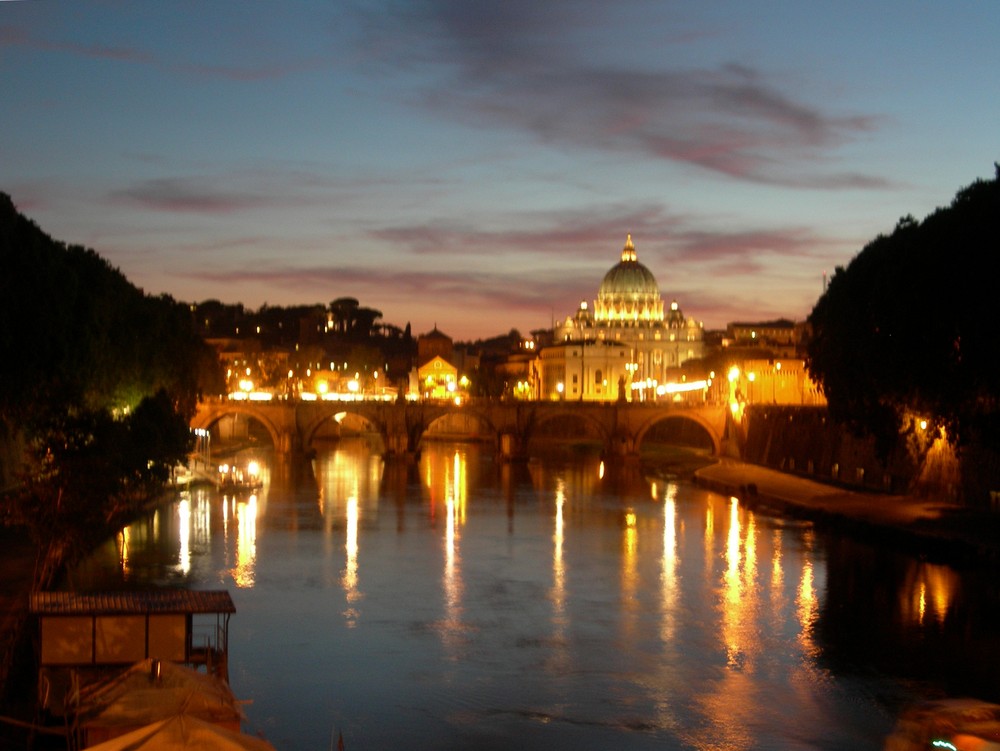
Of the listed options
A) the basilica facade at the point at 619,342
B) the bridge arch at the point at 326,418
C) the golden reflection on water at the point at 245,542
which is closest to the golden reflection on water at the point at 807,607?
the golden reflection on water at the point at 245,542

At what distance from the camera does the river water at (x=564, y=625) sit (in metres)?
23.0

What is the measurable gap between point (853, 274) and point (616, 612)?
2084cm

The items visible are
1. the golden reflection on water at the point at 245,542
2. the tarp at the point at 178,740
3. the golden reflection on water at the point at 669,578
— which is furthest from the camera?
the golden reflection on water at the point at 245,542

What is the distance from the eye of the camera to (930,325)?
41656mm

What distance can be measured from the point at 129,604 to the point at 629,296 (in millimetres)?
157728

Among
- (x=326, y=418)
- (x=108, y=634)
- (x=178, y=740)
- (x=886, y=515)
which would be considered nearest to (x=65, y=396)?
(x=108, y=634)

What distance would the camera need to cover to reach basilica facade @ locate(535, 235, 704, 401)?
160375 millimetres

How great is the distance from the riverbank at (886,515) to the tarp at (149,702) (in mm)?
26387

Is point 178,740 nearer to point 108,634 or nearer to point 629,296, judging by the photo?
point 108,634

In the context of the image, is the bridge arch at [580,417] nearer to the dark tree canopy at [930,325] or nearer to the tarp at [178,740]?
the dark tree canopy at [930,325]

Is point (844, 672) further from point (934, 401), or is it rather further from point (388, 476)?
point (388, 476)

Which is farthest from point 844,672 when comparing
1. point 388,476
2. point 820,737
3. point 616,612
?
point 388,476

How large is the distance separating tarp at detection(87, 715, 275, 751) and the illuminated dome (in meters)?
161

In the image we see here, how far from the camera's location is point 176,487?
58062mm
